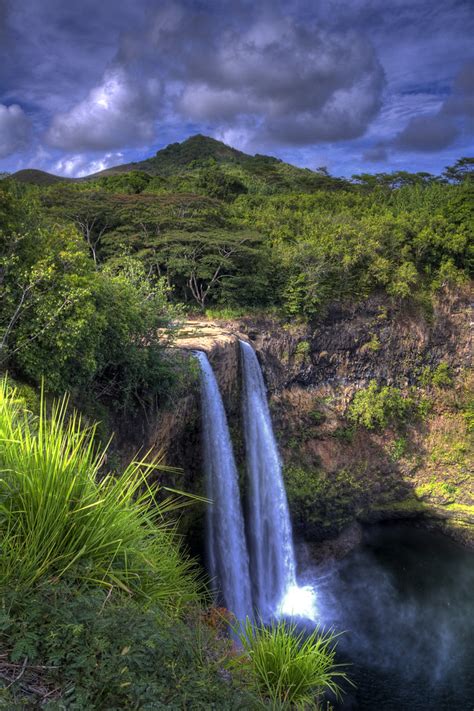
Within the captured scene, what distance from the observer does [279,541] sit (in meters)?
12.7

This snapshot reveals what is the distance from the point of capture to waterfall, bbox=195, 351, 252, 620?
10188 millimetres

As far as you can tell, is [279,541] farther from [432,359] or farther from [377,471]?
[432,359]

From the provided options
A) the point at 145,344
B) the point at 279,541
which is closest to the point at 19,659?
the point at 145,344

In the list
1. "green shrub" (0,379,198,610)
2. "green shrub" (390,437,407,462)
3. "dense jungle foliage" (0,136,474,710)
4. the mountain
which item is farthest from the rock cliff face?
the mountain

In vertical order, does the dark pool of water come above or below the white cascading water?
below

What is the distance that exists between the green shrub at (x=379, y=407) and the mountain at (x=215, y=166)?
64.9ft

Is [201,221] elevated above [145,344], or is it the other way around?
[201,221]

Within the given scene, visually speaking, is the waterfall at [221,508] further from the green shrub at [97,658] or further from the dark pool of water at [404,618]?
the green shrub at [97,658]

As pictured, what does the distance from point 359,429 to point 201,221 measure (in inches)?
423

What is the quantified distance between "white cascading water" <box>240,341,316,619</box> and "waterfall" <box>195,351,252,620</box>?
4.48 ft

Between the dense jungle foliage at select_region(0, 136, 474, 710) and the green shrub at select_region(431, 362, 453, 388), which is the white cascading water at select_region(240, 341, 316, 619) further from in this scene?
the green shrub at select_region(431, 362, 453, 388)

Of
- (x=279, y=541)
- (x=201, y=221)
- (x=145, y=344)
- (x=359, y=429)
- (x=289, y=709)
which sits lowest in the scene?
(x=279, y=541)

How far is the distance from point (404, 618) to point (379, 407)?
24.3 ft

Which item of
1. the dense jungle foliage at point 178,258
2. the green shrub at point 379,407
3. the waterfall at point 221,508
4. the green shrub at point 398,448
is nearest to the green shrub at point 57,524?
the dense jungle foliage at point 178,258
